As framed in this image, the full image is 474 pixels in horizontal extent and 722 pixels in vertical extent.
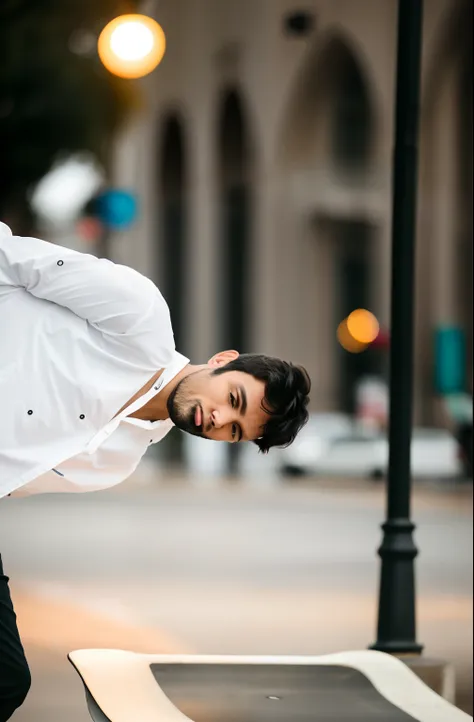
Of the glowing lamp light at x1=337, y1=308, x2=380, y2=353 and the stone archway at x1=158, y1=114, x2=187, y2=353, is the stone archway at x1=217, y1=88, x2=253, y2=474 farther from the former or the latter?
the glowing lamp light at x1=337, y1=308, x2=380, y2=353

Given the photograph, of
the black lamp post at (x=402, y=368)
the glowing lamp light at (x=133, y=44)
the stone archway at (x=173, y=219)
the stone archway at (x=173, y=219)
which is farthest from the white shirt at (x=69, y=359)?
the stone archway at (x=173, y=219)

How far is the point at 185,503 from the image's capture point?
23.9 metres

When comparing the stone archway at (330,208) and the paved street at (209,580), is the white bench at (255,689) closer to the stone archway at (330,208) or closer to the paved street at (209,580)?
the paved street at (209,580)

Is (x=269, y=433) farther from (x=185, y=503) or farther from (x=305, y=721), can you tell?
(x=185, y=503)

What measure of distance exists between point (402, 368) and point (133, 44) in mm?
5841

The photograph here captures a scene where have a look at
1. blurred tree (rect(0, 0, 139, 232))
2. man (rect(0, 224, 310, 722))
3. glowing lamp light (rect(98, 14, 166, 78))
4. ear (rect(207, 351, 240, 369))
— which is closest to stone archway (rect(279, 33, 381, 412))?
blurred tree (rect(0, 0, 139, 232))

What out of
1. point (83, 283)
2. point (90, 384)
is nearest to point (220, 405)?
point (90, 384)

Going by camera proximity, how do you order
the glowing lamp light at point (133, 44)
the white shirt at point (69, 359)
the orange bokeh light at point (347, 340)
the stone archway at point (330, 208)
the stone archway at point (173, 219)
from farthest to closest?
the stone archway at point (173, 219) < the orange bokeh light at point (347, 340) < the stone archway at point (330, 208) < the glowing lamp light at point (133, 44) < the white shirt at point (69, 359)

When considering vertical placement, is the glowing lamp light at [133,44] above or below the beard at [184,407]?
above

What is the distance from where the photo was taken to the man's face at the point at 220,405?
16.7 ft

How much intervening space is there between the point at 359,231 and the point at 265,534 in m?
29.8

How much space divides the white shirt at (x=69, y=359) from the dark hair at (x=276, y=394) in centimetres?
28

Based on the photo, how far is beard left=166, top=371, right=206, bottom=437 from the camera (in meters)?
5.09

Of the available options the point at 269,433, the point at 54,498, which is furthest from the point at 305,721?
the point at 54,498
